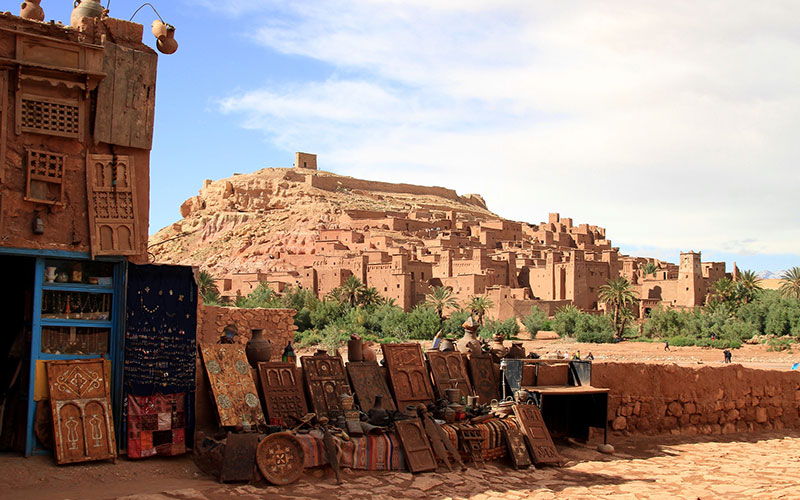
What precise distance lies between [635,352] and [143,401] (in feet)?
90.5

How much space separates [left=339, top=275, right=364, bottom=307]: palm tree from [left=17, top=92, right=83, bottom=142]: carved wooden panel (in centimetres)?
3551

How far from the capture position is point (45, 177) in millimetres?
6754

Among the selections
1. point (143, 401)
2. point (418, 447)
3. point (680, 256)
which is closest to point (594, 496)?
point (418, 447)

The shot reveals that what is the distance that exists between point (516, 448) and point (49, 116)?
546 centimetres

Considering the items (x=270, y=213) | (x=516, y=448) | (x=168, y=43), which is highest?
(x=270, y=213)

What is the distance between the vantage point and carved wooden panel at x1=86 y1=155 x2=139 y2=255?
6934 mm

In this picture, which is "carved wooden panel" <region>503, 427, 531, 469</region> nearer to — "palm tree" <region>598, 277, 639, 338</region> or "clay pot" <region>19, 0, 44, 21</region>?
"clay pot" <region>19, 0, 44, 21</region>

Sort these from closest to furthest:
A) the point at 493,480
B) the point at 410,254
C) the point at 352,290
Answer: the point at 493,480 → the point at 352,290 → the point at 410,254

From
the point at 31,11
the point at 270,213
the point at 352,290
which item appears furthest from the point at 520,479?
the point at 270,213

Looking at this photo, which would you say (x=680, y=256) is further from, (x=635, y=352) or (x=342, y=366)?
(x=342, y=366)

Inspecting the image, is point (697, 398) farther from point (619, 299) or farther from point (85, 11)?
point (619, 299)

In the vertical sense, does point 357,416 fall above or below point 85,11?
below

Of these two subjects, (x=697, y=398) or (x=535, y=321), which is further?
(x=535, y=321)

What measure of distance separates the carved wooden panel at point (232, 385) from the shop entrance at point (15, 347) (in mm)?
1575
